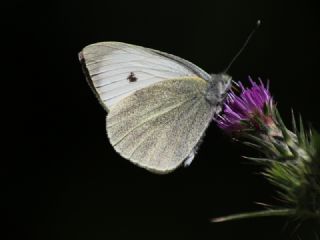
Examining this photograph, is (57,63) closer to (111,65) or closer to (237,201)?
(237,201)

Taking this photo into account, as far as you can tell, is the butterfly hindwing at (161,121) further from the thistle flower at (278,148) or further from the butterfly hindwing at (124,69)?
the thistle flower at (278,148)

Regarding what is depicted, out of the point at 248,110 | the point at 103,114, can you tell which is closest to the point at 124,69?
the point at 248,110

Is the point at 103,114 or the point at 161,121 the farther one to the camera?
the point at 103,114

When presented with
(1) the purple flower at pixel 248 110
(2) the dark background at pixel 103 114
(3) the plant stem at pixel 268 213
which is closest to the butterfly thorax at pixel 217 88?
(1) the purple flower at pixel 248 110

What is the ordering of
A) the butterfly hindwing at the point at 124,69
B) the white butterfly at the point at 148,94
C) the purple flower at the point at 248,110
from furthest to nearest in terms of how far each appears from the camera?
the butterfly hindwing at the point at 124,69
the white butterfly at the point at 148,94
the purple flower at the point at 248,110

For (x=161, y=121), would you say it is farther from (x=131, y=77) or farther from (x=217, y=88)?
(x=217, y=88)

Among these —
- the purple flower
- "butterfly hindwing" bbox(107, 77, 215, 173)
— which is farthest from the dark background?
the purple flower

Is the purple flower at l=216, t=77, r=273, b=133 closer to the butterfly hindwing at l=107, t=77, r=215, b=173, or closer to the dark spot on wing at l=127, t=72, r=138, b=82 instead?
the butterfly hindwing at l=107, t=77, r=215, b=173

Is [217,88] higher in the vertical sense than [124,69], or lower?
higher
